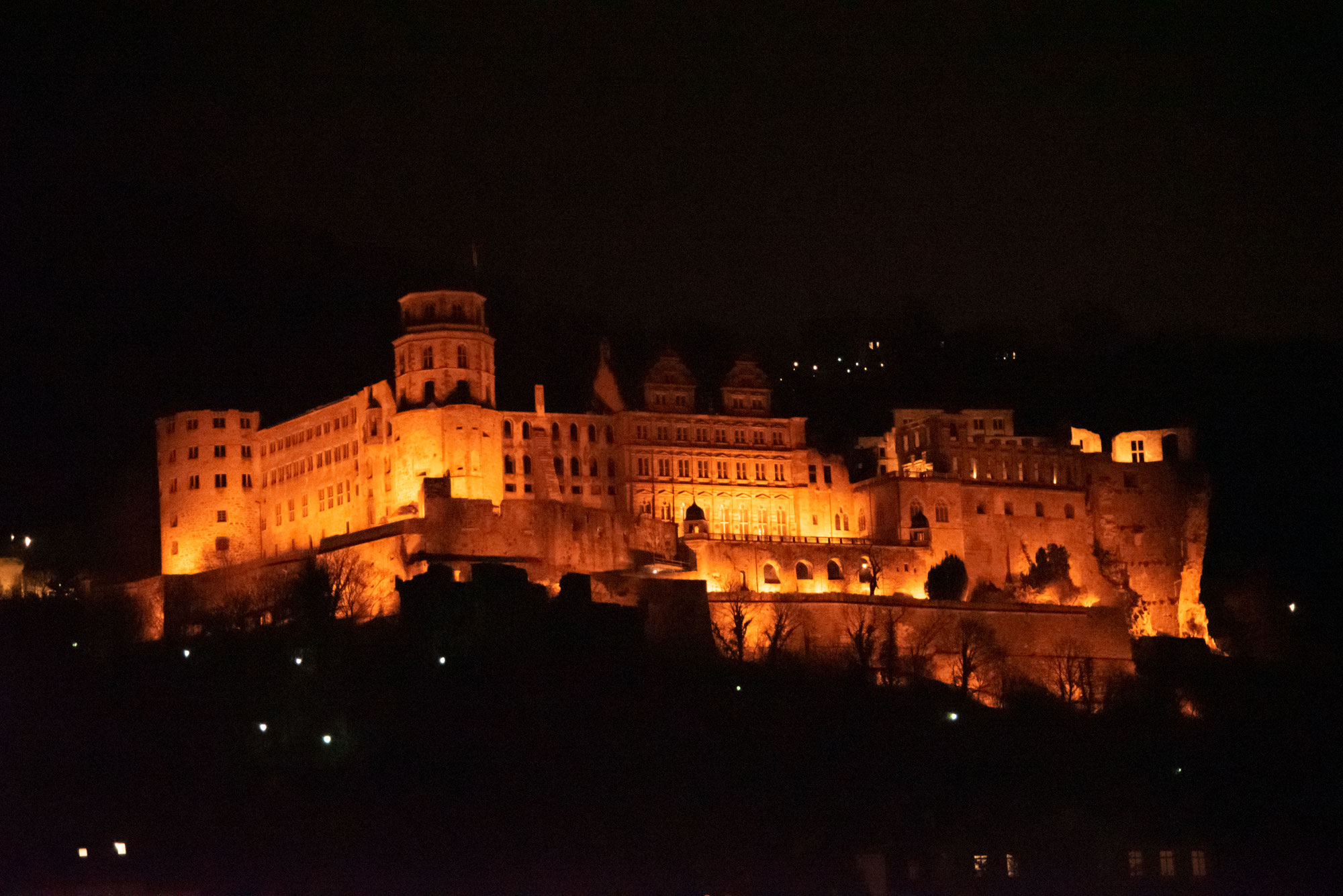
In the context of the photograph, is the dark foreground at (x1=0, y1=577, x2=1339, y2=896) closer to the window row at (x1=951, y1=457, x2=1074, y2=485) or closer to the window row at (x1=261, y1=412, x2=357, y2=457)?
the window row at (x1=261, y1=412, x2=357, y2=457)

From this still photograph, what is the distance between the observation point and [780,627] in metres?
85.1

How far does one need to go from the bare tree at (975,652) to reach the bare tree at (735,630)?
7016mm

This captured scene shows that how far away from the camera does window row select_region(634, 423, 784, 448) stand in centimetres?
9100

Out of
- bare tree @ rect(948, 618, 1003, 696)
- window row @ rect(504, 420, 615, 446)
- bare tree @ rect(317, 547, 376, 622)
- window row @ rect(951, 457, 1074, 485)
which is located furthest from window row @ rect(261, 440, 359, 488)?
window row @ rect(951, 457, 1074, 485)

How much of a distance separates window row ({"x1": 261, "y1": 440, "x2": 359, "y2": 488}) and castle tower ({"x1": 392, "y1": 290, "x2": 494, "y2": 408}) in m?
2.60

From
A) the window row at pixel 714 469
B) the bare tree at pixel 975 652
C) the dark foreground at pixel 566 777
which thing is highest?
the window row at pixel 714 469

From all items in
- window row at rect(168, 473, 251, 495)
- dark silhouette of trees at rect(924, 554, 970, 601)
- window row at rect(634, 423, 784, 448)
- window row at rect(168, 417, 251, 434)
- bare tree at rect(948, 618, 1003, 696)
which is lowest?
bare tree at rect(948, 618, 1003, 696)

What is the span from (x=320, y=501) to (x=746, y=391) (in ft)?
50.6

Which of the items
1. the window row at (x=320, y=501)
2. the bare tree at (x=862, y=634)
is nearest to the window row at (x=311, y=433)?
the window row at (x=320, y=501)

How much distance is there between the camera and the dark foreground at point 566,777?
235ft

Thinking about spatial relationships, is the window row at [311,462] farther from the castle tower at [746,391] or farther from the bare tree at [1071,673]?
the bare tree at [1071,673]

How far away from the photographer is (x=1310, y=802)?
82625 mm

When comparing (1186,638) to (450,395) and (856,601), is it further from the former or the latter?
(450,395)

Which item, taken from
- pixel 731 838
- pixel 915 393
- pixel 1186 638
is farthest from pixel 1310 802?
pixel 915 393
